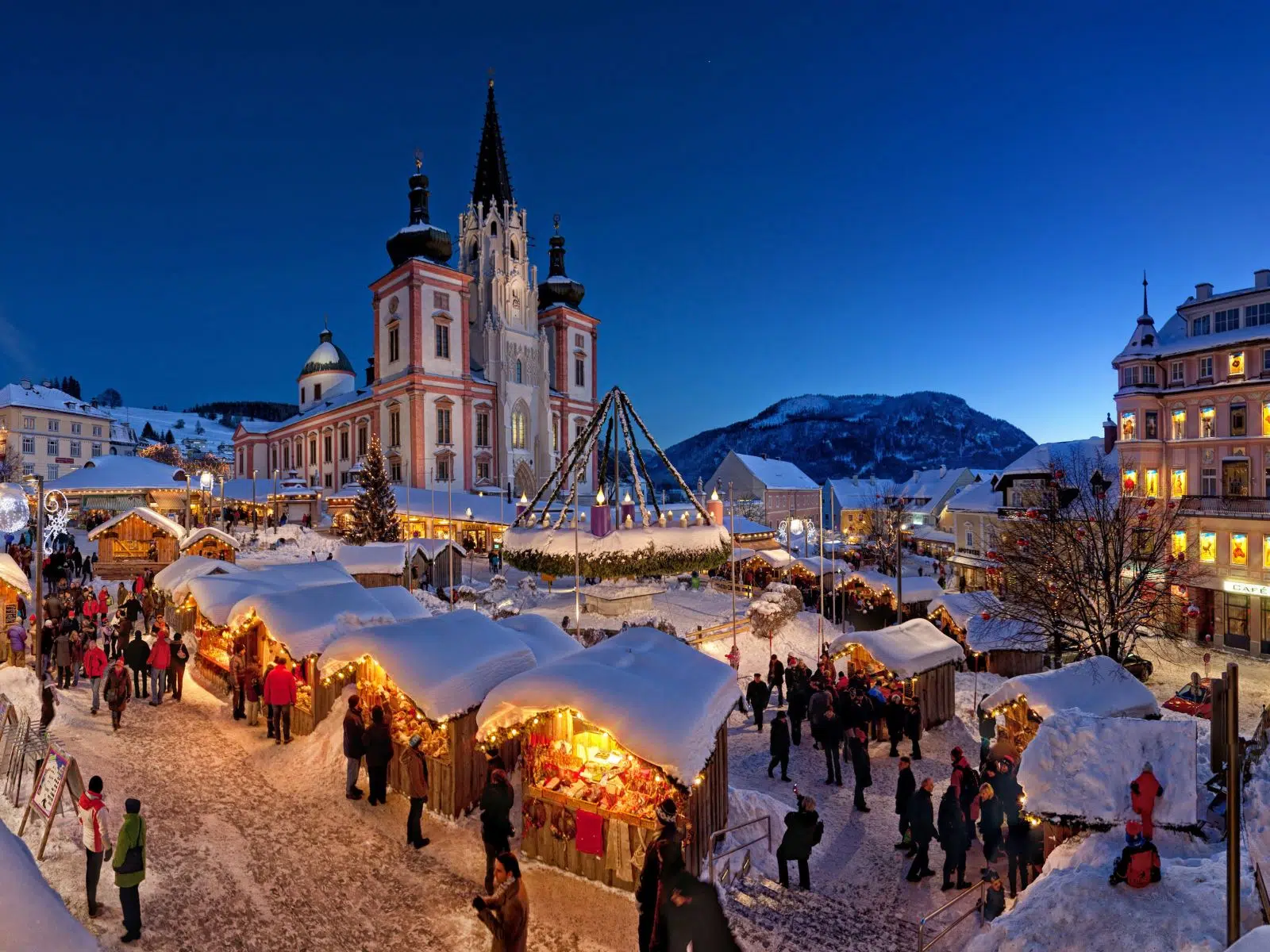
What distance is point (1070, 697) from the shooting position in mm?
11336

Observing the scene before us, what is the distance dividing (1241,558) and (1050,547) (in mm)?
11976

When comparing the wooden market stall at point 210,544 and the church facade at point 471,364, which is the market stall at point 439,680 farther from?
the church facade at point 471,364

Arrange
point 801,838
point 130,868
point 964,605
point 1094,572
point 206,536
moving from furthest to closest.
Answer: point 206,536, point 964,605, point 1094,572, point 801,838, point 130,868

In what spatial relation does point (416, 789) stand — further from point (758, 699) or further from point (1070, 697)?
point (1070, 697)

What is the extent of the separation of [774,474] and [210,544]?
196 feet

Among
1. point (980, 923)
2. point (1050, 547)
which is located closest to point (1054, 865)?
point (980, 923)

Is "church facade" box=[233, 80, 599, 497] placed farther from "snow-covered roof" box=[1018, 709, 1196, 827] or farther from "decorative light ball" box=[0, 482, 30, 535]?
"snow-covered roof" box=[1018, 709, 1196, 827]

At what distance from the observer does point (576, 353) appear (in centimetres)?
6800

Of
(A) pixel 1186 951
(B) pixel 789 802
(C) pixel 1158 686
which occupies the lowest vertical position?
(C) pixel 1158 686

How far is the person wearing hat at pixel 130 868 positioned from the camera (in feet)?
21.0

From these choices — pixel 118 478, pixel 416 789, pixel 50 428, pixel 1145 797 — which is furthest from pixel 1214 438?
pixel 50 428

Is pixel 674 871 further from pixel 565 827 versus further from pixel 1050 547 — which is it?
pixel 1050 547

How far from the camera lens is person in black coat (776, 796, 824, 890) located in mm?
8164

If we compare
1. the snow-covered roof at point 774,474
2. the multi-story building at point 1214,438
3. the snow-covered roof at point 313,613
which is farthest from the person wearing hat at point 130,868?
the snow-covered roof at point 774,474
